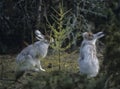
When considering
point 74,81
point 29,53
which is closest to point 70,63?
point 29,53

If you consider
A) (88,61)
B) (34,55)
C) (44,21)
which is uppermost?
(44,21)

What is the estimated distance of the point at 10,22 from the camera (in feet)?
46.3

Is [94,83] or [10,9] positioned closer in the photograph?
[94,83]

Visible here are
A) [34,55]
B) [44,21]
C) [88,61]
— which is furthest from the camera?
[44,21]

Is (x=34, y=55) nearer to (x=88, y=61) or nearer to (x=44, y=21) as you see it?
(x=88, y=61)

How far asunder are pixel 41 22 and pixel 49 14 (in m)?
0.37

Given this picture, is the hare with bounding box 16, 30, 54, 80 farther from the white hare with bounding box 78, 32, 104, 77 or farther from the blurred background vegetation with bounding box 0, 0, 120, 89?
the white hare with bounding box 78, 32, 104, 77

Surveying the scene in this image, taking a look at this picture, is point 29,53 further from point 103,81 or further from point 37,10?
point 103,81

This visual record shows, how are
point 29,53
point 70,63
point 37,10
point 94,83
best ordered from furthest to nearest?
point 37,10
point 70,63
point 29,53
point 94,83

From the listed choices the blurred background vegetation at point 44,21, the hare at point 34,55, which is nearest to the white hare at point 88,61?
the hare at point 34,55

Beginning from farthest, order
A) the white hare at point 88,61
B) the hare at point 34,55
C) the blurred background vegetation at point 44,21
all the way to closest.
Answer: the blurred background vegetation at point 44,21 < the hare at point 34,55 < the white hare at point 88,61

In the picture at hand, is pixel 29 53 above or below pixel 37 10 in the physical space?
below

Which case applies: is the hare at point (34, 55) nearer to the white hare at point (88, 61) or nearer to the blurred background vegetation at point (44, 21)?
the blurred background vegetation at point (44, 21)

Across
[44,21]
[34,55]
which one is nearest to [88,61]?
[34,55]
